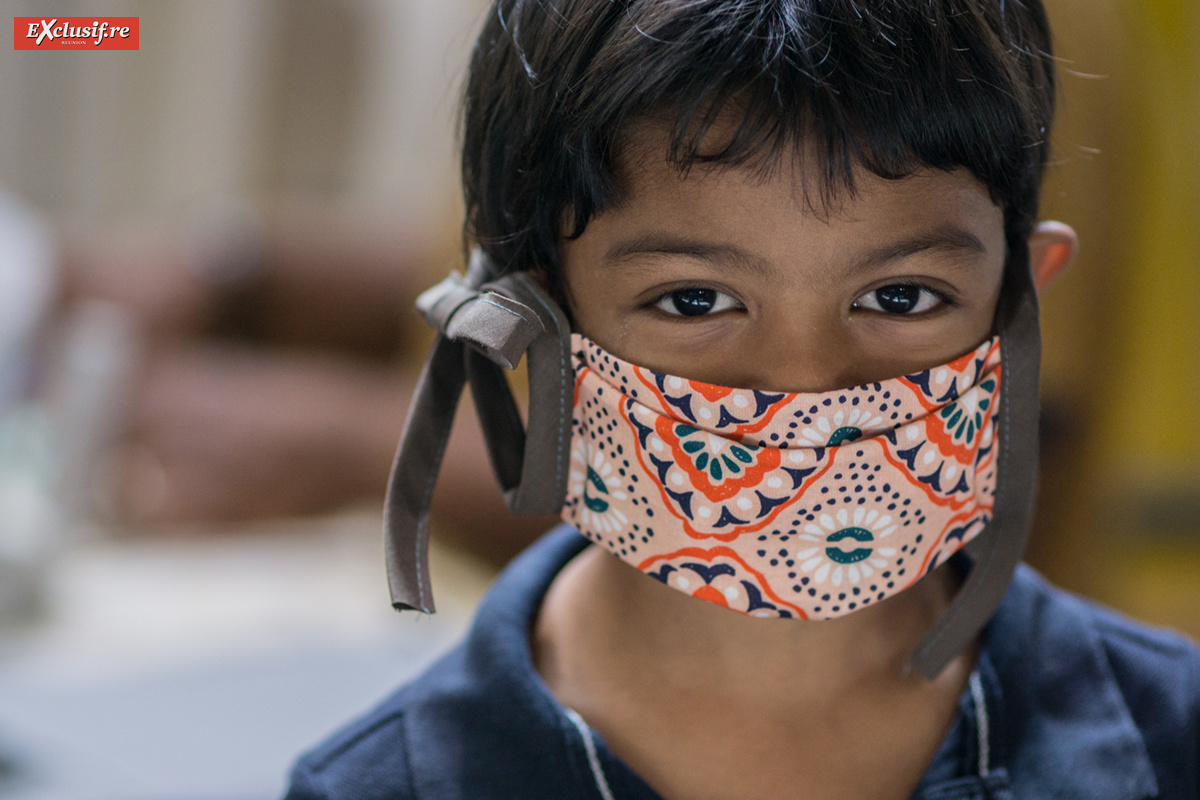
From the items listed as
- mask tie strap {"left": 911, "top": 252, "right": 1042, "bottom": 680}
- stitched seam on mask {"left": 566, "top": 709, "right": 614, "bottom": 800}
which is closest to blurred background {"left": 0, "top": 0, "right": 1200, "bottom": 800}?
mask tie strap {"left": 911, "top": 252, "right": 1042, "bottom": 680}

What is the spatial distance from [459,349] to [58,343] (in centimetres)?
172

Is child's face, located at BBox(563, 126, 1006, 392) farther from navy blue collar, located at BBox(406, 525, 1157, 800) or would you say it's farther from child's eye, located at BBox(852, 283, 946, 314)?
navy blue collar, located at BBox(406, 525, 1157, 800)

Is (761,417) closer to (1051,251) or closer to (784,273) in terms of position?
(784,273)

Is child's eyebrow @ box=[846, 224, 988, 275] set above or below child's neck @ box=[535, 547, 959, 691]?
above

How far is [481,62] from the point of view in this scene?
87 cm

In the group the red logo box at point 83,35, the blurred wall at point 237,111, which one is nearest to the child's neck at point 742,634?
the red logo box at point 83,35

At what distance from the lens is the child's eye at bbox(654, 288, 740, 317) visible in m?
0.78

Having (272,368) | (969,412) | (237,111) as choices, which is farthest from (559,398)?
(237,111)

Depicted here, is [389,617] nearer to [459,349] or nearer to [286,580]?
[286,580]

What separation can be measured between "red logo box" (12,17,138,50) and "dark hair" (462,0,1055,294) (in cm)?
46

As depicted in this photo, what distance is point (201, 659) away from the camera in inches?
59.7

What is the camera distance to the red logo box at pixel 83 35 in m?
1.03

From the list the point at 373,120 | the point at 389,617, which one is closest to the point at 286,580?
the point at 389,617

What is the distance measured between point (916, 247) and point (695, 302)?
15 cm
